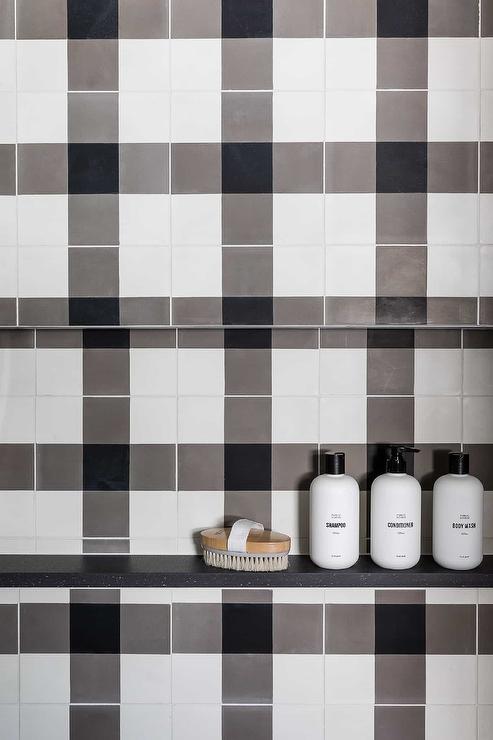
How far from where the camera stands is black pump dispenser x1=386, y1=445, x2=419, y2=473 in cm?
108

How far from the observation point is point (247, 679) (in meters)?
1.13

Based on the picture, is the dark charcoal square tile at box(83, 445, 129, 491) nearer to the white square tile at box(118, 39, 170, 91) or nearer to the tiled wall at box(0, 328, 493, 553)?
the tiled wall at box(0, 328, 493, 553)

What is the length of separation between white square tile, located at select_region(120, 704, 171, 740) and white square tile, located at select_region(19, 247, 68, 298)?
29.8 inches

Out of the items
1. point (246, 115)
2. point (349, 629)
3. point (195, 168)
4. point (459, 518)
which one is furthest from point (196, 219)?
point (349, 629)

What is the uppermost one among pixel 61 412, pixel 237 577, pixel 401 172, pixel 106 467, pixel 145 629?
pixel 401 172

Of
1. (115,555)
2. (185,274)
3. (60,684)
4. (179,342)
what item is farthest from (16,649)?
(185,274)

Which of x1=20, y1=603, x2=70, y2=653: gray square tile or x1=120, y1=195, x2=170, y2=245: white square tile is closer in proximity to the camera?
x1=120, y1=195, x2=170, y2=245: white square tile

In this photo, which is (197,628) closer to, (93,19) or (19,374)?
(19,374)

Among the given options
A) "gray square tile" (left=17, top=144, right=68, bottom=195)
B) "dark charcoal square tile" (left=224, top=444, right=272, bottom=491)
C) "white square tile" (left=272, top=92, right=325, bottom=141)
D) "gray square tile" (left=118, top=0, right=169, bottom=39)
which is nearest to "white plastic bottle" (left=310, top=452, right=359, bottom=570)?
"dark charcoal square tile" (left=224, top=444, right=272, bottom=491)

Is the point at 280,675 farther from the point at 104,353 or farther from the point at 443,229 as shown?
the point at 443,229

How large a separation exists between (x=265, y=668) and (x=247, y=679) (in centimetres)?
4

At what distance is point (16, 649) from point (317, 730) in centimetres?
57

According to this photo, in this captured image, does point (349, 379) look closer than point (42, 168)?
No

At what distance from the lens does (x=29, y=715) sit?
1.14 meters
